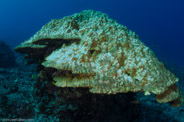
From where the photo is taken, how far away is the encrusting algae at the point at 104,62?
2439 millimetres

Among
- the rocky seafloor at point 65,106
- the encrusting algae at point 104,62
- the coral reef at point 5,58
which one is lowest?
the rocky seafloor at point 65,106

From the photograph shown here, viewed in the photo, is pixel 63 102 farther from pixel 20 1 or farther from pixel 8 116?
pixel 20 1

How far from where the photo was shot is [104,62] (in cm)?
265

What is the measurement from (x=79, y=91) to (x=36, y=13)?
17113 cm

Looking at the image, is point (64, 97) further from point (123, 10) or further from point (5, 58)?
point (123, 10)

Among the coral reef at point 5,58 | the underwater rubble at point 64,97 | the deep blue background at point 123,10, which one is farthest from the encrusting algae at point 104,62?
the deep blue background at point 123,10

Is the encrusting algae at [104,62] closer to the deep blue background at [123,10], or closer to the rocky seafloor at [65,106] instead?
the rocky seafloor at [65,106]

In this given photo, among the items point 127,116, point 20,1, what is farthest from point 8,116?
point 20,1

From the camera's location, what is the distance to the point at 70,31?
330cm

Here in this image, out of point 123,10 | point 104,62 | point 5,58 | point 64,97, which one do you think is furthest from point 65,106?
point 123,10

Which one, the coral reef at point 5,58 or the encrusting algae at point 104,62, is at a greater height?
the coral reef at point 5,58

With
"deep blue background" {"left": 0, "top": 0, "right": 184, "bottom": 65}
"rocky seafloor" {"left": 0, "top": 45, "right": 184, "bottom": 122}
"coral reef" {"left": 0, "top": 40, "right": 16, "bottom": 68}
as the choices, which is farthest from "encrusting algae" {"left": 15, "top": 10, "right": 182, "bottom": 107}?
"deep blue background" {"left": 0, "top": 0, "right": 184, "bottom": 65}

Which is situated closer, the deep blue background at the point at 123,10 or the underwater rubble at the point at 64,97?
the underwater rubble at the point at 64,97

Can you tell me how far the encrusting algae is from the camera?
8.00 feet
